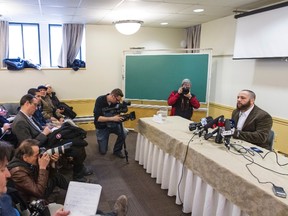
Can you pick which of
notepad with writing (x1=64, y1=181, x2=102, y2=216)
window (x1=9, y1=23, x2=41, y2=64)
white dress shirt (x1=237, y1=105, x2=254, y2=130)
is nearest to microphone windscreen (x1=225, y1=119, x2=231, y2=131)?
white dress shirt (x1=237, y1=105, x2=254, y2=130)

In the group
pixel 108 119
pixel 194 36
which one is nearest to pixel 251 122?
pixel 108 119

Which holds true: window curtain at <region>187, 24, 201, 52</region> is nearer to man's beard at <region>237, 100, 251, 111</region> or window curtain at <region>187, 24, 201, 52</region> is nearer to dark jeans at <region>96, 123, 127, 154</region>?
dark jeans at <region>96, 123, 127, 154</region>

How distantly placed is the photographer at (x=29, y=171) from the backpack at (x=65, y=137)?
839 mm

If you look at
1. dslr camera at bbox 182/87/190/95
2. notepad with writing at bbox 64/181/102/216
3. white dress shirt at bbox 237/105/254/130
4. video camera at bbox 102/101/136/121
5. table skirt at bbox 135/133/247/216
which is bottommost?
table skirt at bbox 135/133/247/216

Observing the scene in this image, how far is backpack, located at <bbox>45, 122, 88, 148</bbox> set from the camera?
8.85 feet

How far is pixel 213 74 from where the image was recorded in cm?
484

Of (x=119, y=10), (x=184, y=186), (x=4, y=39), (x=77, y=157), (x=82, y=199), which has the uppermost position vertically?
(x=119, y=10)

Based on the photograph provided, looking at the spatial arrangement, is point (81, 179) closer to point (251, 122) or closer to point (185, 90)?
point (185, 90)

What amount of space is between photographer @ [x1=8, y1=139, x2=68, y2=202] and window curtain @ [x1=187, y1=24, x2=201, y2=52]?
4377 millimetres

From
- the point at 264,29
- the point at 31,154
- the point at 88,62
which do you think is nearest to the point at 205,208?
the point at 31,154

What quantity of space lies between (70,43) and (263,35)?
3.81 meters

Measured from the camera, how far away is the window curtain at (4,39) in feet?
15.5

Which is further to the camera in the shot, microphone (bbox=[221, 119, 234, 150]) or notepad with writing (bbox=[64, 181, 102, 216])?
microphone (bbox=[221, 119, 234, 150])

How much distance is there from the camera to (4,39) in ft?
15.6
